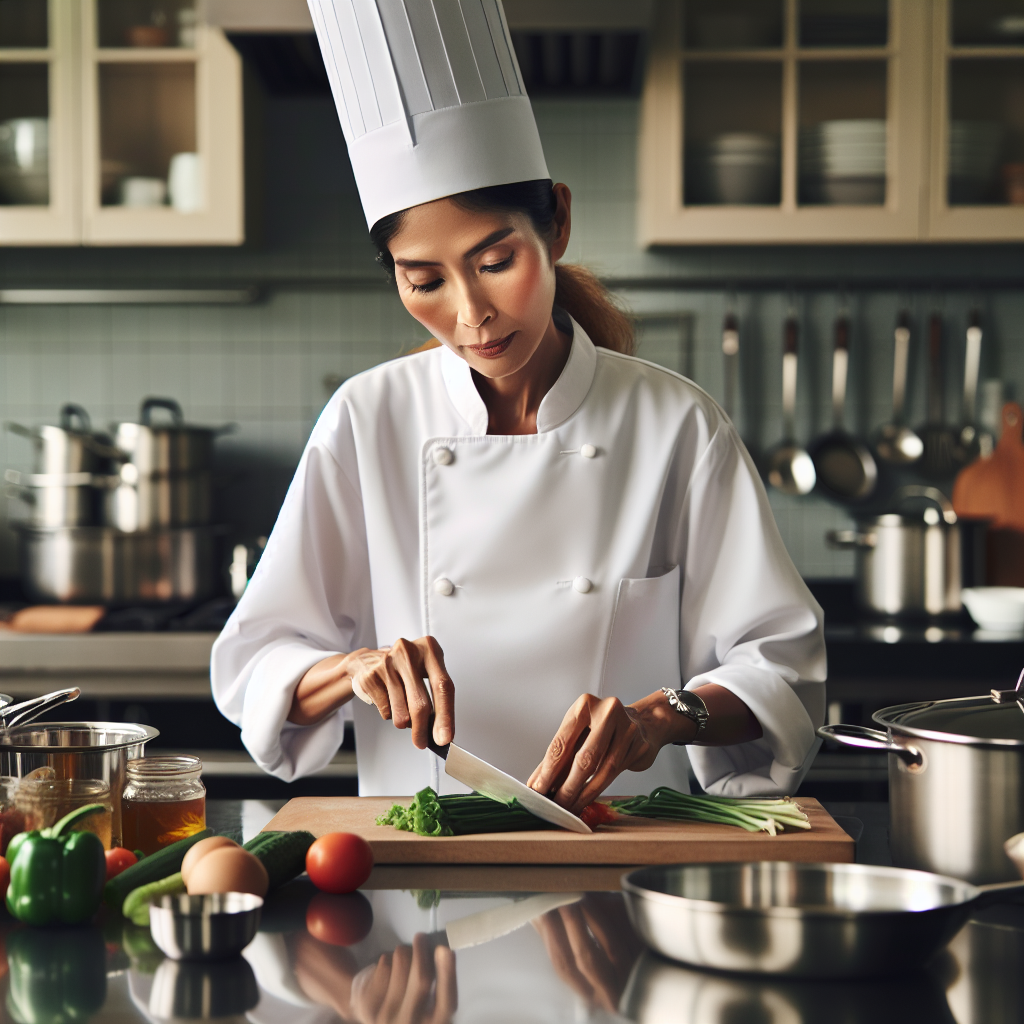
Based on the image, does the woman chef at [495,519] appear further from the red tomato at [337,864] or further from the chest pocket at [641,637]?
the red tomato at [337,864]

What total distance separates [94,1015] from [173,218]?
7.14 ft

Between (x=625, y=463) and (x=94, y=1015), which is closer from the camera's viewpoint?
(x=94, y=1015)

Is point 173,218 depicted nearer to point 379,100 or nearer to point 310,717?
point 379,100

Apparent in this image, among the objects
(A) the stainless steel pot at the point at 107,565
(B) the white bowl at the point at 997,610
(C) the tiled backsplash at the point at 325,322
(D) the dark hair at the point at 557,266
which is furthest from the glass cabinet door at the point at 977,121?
(A) the stainless steel pot at the point at 107,565

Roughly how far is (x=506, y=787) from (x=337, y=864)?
0.18 metres

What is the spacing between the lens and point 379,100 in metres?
1.24

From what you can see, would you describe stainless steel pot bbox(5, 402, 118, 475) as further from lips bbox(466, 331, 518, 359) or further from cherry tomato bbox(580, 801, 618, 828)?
cherry tomato bbox(580, 801, 618, 828)

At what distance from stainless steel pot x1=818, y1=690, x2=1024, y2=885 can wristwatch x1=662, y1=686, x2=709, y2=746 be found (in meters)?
0.22

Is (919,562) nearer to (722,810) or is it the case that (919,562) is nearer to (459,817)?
(722,810)

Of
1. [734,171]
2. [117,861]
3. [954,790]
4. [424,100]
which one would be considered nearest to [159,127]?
[734,171]

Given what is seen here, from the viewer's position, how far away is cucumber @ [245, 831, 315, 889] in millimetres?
923

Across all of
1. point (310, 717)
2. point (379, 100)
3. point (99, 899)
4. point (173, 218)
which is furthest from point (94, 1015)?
point (173, 218)

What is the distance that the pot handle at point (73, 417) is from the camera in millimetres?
2677

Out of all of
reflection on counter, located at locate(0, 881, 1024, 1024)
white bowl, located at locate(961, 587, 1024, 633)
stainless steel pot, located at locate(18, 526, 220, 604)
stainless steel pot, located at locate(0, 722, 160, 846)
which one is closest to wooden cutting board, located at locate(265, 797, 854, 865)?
reflection on counter, located at locate(0, 881, 1024, 1024)
